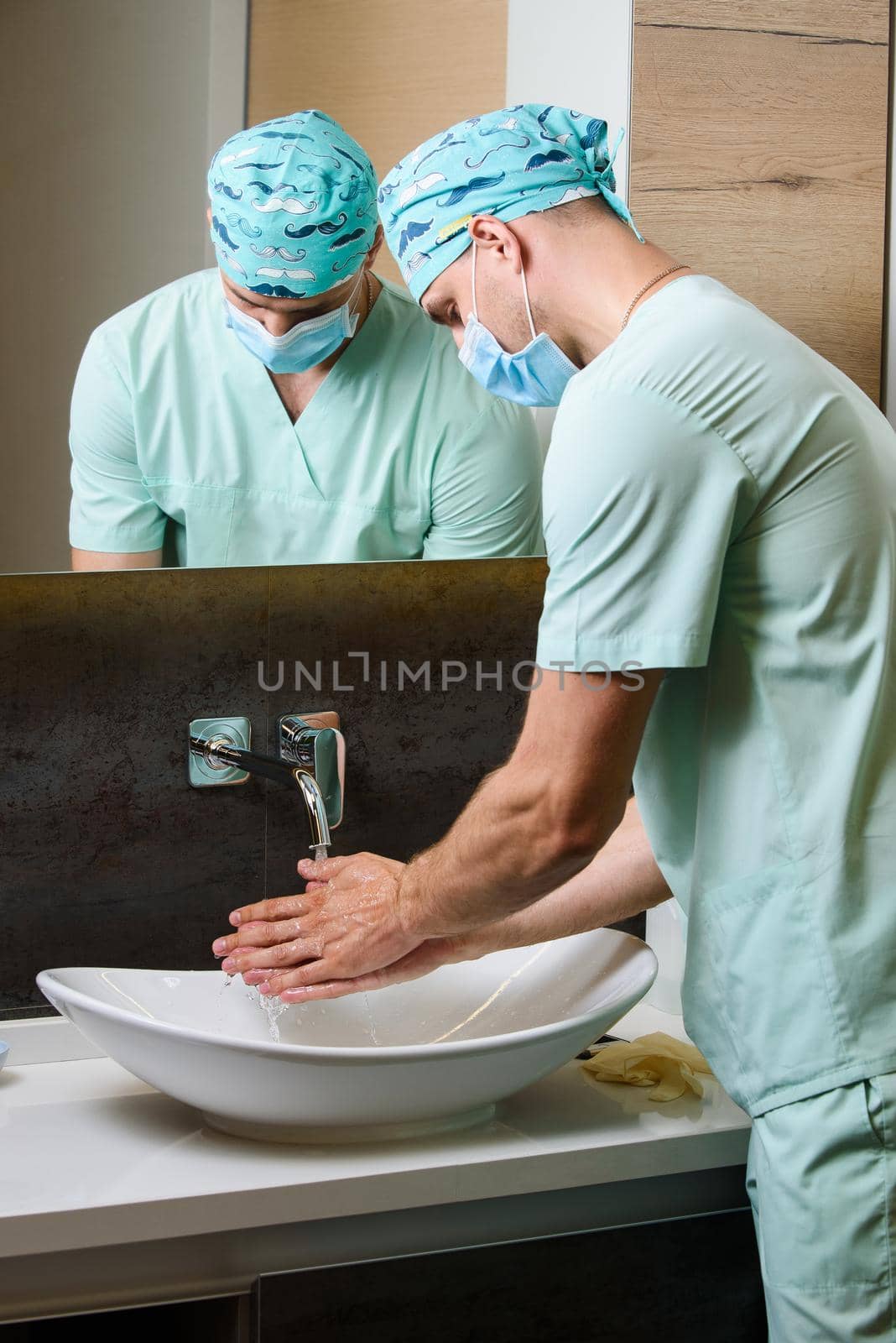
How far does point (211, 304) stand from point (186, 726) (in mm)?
496

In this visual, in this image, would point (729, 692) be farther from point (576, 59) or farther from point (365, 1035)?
point (576, 59)

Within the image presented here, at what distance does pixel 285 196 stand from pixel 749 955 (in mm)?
867

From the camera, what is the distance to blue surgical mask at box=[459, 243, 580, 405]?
1.20 meters

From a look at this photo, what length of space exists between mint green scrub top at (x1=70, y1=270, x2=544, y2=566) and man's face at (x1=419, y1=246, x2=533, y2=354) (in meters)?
0.18

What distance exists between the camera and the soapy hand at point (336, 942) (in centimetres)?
125

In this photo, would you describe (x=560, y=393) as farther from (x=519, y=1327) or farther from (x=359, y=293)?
(x=519, y=1327)

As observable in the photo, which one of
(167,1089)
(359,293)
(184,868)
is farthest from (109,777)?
(359,293)

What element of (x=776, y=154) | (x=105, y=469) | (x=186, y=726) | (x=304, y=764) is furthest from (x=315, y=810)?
(x=776, y=154)

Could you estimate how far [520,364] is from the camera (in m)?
1.23

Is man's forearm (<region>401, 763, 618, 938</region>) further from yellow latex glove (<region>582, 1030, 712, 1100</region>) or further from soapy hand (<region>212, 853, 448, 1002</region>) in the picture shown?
yellow latex glove (<region>582, 1030, 712, 1100</region>)

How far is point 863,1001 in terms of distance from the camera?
1.05m

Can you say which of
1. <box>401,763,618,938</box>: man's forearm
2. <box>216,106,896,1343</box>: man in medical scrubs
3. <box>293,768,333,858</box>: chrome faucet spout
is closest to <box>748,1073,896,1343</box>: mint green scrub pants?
<box>216,106,896,1343</box>: man in medical scrubs

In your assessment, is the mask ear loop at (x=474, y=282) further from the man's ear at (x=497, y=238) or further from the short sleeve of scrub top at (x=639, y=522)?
the short sleeve of scrub top at (x=639, y=522)

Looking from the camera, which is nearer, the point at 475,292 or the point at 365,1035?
the point at 475,292
